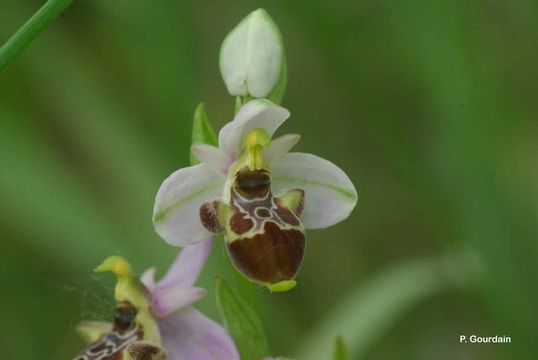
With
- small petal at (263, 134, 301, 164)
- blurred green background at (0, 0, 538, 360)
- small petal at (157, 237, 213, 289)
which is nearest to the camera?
small petal at (263, 134, 301, 164)

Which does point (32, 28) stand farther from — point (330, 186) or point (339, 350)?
point (339, 350)

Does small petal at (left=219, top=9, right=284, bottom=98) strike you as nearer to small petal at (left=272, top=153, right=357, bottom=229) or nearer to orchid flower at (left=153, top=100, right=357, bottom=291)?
orchid flower at (left=153, top=100, right=357, bottom=291)

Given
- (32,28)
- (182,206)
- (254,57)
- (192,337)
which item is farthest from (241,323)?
(32,28)

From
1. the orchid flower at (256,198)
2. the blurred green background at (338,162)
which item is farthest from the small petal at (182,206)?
the blurred green background at (338,162)

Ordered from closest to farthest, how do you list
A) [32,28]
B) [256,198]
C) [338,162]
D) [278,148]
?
[32,28]
[256,198]
[278,148]
[338,162]

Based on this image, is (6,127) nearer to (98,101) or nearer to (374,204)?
(98,101)

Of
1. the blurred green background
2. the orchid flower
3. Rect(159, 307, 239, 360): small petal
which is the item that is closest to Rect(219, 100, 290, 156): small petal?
the orchid flower
